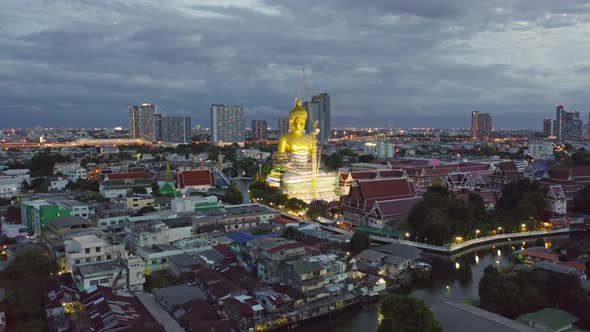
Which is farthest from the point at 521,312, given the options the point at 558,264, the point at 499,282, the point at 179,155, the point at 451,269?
the point at 179,155

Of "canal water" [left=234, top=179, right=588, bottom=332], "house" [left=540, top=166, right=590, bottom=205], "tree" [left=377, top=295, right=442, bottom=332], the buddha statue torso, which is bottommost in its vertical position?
"canal water" [left=234, top=179, right=588, bottom=332]

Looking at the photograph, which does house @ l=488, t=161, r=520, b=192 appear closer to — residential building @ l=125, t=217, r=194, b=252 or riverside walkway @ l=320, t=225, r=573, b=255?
riverside walkway @ l=320, t=225, r=573, b=255

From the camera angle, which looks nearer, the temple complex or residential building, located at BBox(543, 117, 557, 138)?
the temple complex

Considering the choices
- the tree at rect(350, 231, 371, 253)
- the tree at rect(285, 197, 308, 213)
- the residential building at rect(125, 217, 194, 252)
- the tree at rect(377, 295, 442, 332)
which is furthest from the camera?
the tree at rect(285, 197, 308, 213)

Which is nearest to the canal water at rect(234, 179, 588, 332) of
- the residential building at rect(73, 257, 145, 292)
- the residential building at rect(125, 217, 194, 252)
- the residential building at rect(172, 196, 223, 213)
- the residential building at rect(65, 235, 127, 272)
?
the residential building at rect(73, 257, 145, 292)

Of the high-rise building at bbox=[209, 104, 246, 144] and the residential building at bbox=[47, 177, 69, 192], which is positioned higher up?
the high-rise building at bbox=[209, 104, 246, 144]

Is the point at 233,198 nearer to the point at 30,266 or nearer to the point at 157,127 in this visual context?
the point at 30,266
